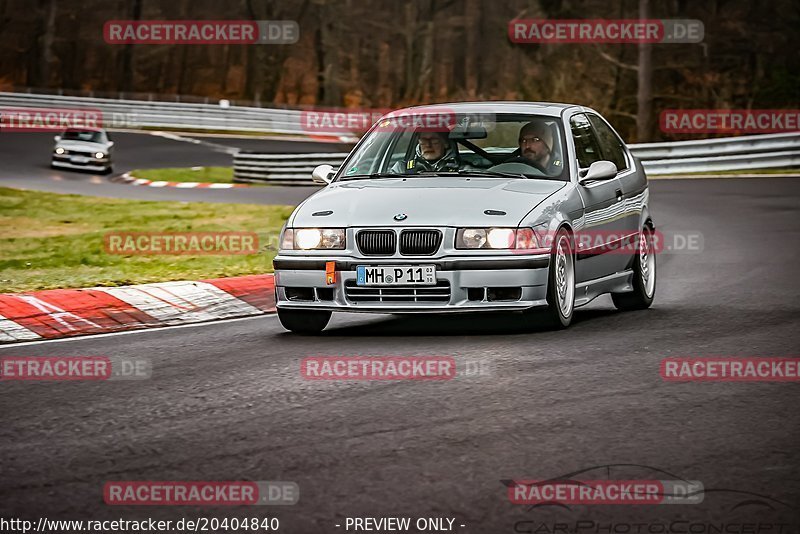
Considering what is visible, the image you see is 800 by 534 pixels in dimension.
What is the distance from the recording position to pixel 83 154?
103ft

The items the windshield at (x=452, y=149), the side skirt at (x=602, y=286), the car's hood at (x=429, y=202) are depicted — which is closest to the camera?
the car's hood at (x=429, y=202)

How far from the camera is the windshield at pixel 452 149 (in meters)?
10.1

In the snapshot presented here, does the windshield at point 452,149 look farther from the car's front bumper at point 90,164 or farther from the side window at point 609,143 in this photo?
the car's front bumper at point 90,164

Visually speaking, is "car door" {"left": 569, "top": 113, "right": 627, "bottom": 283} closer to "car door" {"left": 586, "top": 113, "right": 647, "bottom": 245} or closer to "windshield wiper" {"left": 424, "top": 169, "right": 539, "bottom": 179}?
"car door" {"left": 586, "top": 113, "right": 647, "bottom": 245}

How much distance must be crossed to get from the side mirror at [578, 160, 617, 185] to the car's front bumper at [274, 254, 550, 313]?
1062 millimetres

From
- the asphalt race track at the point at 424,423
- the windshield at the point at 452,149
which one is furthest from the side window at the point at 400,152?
the asphalt race track at the point at 424,423

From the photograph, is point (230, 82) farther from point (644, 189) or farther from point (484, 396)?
point (484, 396)

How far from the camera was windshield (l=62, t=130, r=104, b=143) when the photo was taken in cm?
3206

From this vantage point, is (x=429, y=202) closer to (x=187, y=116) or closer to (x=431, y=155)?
(x=431, y=155)

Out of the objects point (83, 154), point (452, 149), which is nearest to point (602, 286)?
point (452, 149)

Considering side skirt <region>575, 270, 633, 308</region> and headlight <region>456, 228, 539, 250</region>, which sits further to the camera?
side skirt <region>575, 270, 633, 308</region>

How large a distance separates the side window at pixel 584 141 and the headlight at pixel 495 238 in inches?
59.1

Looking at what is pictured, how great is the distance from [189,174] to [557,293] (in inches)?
892

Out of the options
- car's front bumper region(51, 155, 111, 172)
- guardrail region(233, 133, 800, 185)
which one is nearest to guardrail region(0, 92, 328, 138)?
car's front bumper region(51, 155, 111, 172)
